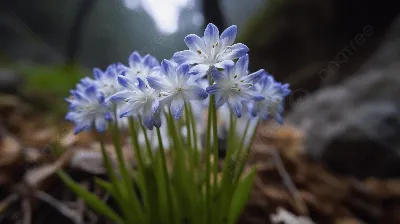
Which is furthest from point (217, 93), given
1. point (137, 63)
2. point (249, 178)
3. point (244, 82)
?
point (249, 178)

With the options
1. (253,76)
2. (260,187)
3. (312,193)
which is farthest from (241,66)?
(312,193)

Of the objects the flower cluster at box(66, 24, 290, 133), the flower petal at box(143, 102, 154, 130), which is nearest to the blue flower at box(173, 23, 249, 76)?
the flower cluster at box(66, 24, 290, 133)

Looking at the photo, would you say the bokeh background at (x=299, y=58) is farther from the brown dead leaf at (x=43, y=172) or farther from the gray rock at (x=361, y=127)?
the brown dead leaf at (x=43, y=172)

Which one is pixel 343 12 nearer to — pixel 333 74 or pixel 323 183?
pixel 333 74

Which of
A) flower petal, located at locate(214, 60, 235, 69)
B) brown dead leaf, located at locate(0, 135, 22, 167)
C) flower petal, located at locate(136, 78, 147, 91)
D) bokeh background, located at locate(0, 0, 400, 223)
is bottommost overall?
flower petal, located at locate(214, 60, 235, 69)

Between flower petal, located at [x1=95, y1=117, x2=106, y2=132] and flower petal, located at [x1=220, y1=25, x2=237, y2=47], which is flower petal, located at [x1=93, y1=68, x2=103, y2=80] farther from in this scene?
flower petal, located at [x1=220, y1=25, x2=237, y2=47]

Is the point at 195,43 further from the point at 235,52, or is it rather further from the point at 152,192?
the point at 152,192
